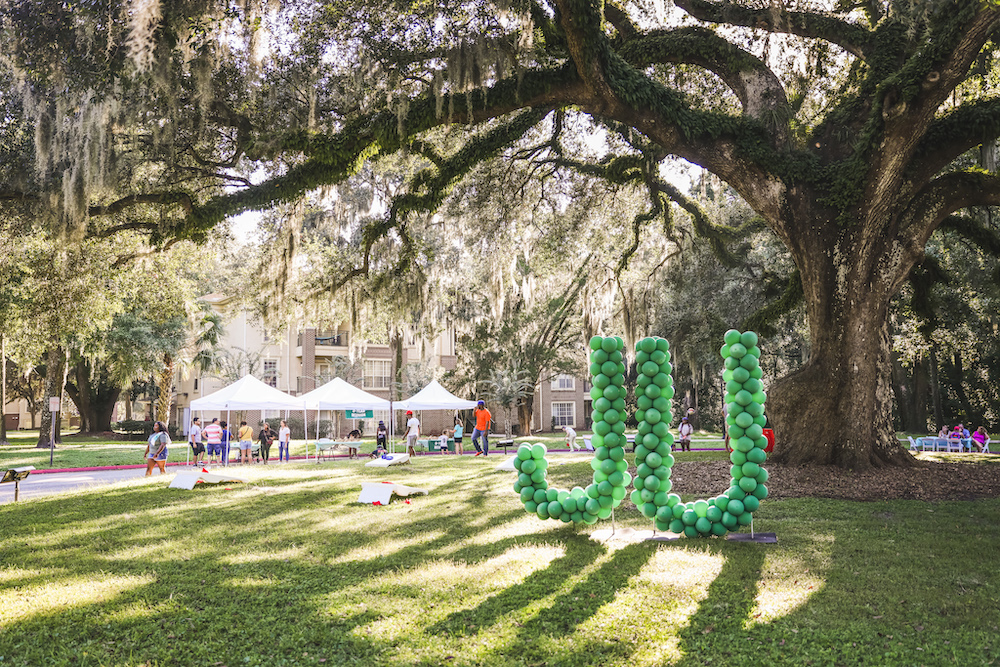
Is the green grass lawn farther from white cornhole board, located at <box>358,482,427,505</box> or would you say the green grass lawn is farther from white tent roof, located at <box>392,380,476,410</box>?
white tent roof, located at <box>392,380,476,410</box>

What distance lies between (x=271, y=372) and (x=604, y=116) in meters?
33.9

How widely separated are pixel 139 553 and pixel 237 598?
224 centimetres

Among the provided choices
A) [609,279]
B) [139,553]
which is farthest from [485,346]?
[139,553]

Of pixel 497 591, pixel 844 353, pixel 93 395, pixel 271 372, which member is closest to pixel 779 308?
pixel 844 353

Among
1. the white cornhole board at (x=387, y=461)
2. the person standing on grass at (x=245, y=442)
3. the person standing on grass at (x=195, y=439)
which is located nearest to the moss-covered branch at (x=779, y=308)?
the white cornhole board at (x=387, y=461)

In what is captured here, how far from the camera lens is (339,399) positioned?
2166 centimetres

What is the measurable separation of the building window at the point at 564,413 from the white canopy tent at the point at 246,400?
2514 cm

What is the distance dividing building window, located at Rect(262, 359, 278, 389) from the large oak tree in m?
29.7

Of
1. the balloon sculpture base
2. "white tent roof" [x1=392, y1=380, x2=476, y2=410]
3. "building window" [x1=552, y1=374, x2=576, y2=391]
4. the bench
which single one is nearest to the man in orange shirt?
"white tent roof" [x1=392, y1=380, x2=476, y2=410]

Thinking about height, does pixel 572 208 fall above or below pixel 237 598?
above

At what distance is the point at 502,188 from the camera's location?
14547 millimetres

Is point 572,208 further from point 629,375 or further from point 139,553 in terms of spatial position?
point 629,375

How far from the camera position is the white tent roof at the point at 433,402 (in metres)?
21.9

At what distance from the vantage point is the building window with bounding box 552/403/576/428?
1725 inches
